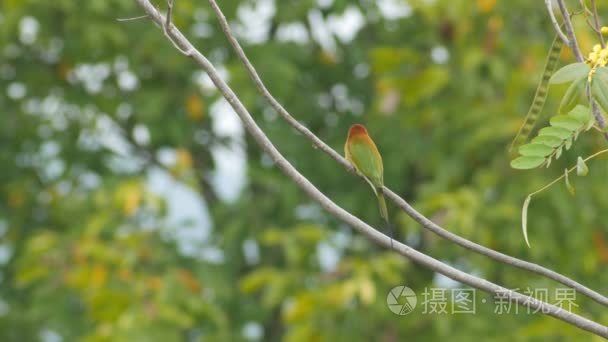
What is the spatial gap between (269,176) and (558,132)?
11.5ft

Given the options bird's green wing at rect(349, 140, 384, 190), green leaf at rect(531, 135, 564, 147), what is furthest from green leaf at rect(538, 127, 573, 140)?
bird's green wing at rect(349, 140, 384, 190)

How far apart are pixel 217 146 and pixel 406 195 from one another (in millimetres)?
1140

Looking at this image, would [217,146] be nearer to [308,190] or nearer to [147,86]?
[147,86]

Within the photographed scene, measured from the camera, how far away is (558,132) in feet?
4.97

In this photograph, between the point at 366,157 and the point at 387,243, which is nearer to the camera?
the point at 387,243

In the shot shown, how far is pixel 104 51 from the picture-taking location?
507 cm

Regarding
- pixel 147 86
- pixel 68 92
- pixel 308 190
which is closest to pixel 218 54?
pixel 147 86

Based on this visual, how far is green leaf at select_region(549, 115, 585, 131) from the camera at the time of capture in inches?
57.7

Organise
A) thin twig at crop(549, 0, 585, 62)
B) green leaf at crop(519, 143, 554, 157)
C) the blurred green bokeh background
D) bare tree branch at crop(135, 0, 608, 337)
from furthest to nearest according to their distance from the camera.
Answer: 1. the blurred green bokeh background
2. green leaf at crop(519, 143, 554, 157)
3. thin twig at crop(549, 0, 585, 62)
4. bare tree branch at crop(135, 0, 608, 337)
